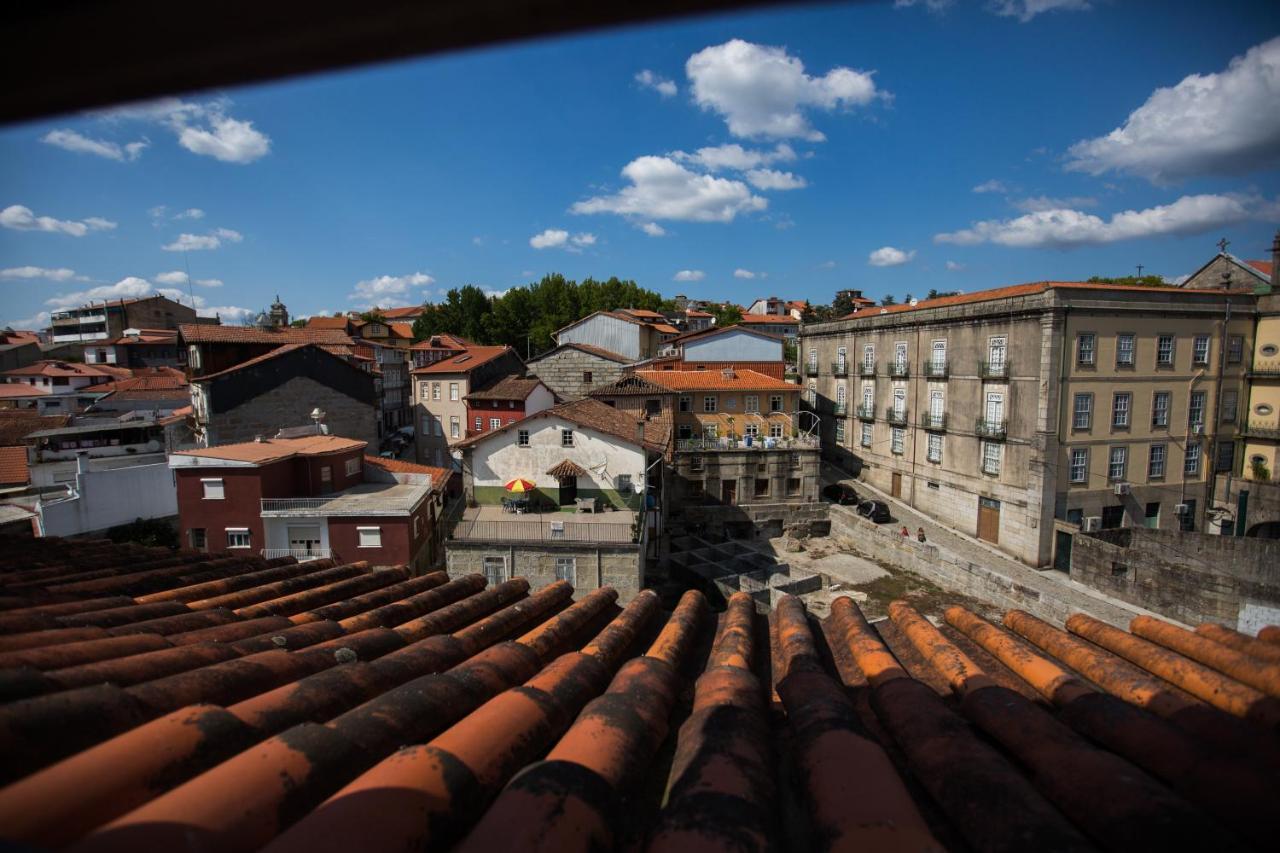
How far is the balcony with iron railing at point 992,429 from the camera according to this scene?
26906 mm

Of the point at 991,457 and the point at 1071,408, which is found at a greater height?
the point at 1071,408

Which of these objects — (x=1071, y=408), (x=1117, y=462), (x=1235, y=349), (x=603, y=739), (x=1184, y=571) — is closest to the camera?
(x=603, y=739)

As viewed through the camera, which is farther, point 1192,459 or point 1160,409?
point 1192,459

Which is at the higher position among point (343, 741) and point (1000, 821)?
point (343, 741)

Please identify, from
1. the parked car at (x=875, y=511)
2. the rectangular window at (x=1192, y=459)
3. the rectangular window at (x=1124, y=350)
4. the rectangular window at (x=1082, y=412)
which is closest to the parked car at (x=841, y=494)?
the parked car at (x=875, y=511)

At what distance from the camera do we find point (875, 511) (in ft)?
99.3

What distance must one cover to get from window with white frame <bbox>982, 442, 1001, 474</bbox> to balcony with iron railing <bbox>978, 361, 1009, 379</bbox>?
2990 mm

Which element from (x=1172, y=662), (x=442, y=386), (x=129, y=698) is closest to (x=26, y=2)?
(x=129, y=698)

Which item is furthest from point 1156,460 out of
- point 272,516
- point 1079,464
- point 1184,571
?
point 272,516

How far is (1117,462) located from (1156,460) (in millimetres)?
2583

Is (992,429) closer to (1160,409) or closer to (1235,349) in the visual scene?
(1160,409)

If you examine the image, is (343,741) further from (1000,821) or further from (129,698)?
(1000,821)

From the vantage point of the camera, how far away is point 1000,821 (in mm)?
2725

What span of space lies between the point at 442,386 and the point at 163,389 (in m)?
19.1
